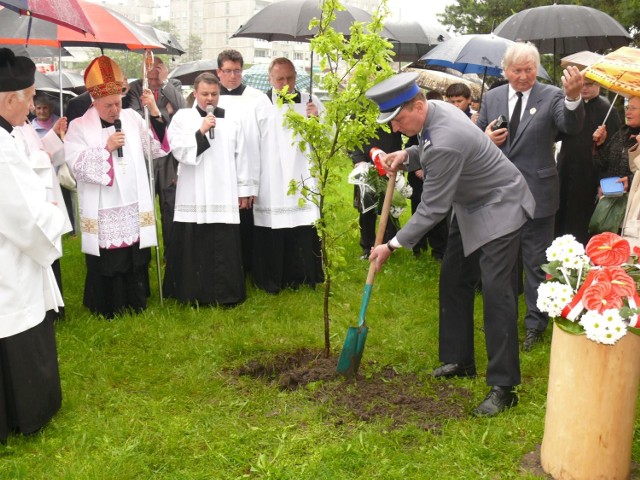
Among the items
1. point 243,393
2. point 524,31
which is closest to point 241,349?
point 243,393

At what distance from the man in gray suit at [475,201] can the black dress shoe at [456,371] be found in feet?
1.51

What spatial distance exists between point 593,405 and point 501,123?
2597mm

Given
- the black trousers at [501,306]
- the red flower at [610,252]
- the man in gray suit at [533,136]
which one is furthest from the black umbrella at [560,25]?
the red flower at [610,252]

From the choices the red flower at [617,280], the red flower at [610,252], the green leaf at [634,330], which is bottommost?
the green leaf at [634,330]

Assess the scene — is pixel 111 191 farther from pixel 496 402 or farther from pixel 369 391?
pixel 496 402

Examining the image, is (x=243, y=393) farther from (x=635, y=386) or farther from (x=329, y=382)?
(x=635, y=386)

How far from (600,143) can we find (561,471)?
3.68 meters

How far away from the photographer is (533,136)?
5320mm

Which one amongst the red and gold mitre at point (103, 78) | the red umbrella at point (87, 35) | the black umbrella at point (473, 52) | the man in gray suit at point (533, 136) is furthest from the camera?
the black umbrella at point (473, 52)

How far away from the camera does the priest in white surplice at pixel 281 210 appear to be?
6.78 meters

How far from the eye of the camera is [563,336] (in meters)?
3.56

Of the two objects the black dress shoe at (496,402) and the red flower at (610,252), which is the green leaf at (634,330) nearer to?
the red flower at (610,252)

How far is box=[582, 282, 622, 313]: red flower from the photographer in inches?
131

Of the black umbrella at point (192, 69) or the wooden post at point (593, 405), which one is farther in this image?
the black umbrella at point (192, 69)
